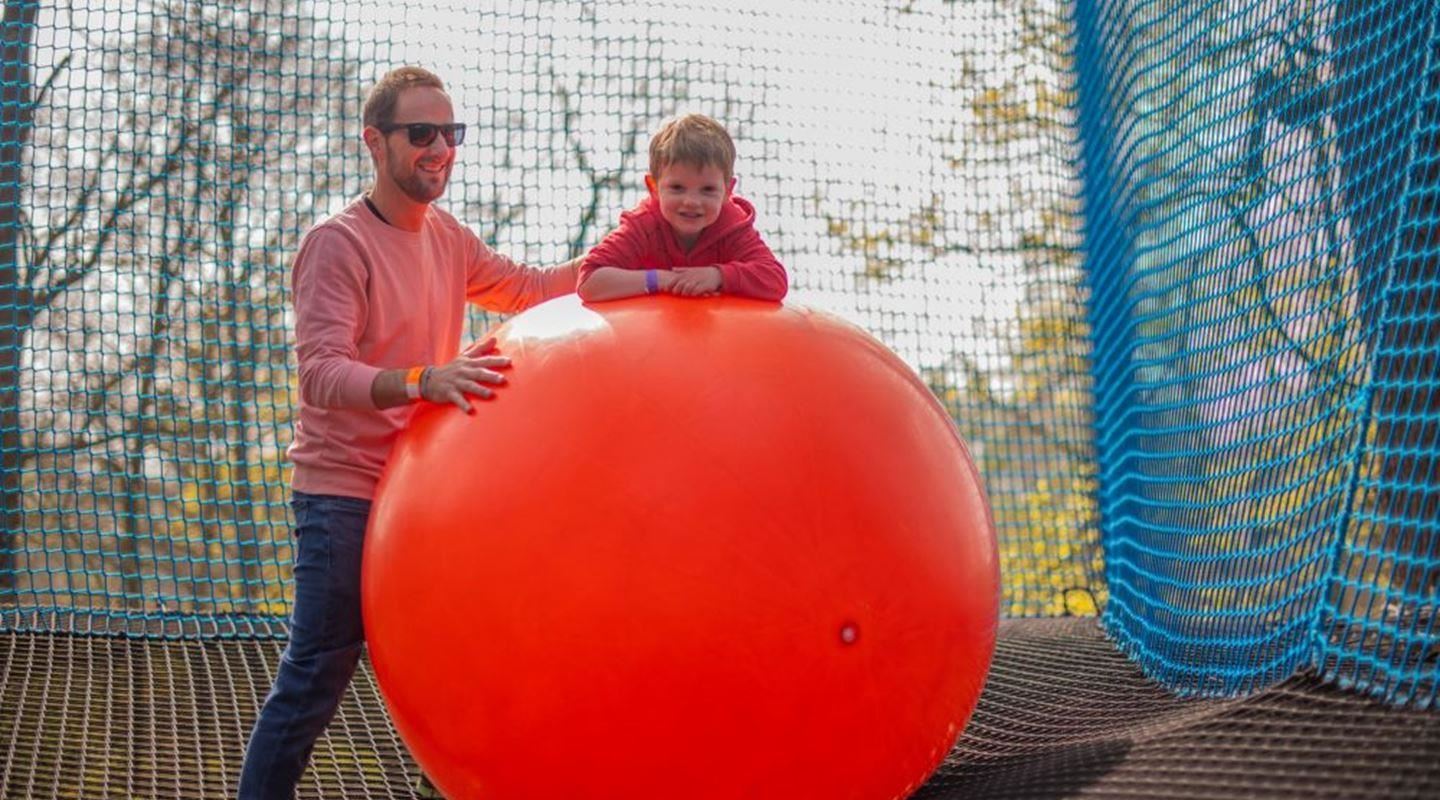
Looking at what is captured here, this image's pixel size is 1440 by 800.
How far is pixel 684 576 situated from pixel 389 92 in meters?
1.41

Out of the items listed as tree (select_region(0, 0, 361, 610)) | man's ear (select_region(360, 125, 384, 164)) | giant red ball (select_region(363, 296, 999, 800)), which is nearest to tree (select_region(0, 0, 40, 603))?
tree (select_region(0, 0, 361, 610))

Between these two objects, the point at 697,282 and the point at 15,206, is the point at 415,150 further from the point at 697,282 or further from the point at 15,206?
Result: the point at 15,206

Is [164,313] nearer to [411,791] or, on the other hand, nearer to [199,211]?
[199,211]

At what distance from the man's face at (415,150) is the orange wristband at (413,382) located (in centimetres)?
52

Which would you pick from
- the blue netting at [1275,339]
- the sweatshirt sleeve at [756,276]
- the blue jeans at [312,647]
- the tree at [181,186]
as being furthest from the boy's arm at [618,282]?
the tree at [181,186]

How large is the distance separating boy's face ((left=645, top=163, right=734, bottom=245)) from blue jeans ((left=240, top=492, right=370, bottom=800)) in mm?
927

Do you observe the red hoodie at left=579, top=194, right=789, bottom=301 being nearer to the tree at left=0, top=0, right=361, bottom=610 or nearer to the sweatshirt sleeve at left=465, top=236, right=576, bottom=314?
the sweatshirt sleeve at left=465, top=236, right=576, bottom=314

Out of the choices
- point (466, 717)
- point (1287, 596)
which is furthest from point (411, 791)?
point (1287, 596)

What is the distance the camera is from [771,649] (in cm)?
235

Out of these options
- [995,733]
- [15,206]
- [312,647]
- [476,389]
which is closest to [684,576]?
[476,389]

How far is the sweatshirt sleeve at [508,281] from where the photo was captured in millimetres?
3504

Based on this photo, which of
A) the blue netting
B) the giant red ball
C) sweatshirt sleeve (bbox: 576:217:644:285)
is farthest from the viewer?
the blue netting

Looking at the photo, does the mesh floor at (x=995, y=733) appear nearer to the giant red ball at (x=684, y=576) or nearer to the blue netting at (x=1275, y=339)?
the blue netting at (x=1275, y=339)

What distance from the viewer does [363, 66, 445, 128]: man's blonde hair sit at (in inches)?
122
